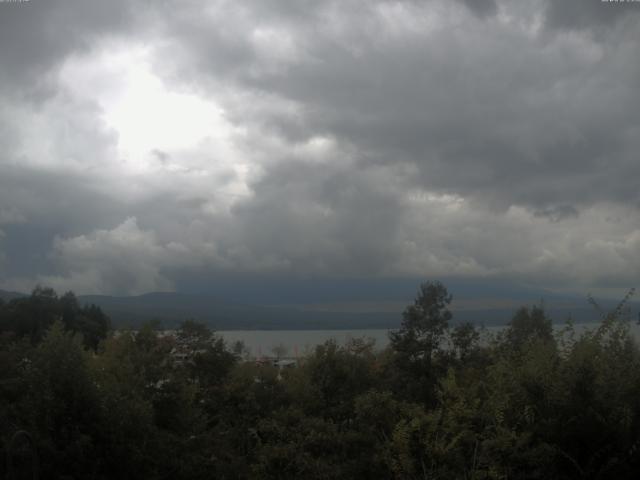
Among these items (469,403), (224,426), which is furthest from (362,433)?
(224,426)

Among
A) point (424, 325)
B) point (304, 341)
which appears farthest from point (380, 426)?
point (304, 341)

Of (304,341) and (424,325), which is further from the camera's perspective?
(304,341)

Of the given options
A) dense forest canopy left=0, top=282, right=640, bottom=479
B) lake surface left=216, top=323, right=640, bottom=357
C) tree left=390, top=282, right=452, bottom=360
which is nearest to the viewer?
dense forest canopy left=0, top=282, right=640, bottom=479

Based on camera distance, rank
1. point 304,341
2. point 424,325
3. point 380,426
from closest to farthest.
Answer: point 380,426 < point 424,325 < point 304,341

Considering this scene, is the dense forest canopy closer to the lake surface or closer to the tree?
the lake surface

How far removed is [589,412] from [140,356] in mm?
14104

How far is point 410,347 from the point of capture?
3133 centimetres

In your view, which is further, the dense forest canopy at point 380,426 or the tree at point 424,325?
the tree at point 424,325

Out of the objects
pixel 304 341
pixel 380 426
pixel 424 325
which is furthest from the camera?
pixel 304 341

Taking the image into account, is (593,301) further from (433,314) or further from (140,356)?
(433,314)

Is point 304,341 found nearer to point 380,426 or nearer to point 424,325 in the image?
point 424,325

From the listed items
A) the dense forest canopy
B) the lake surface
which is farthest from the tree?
the dense forest canopy

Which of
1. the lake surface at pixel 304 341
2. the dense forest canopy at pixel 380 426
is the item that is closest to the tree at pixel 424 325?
the lake surface at pixel 304 341

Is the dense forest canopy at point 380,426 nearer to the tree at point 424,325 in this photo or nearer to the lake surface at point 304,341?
the lake surface at point 304,341
